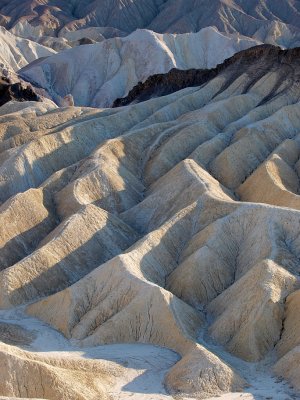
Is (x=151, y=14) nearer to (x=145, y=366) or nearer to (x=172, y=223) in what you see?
(x=172, y=223)

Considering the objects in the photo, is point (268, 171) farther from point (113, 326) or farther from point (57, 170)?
point (113, 326)

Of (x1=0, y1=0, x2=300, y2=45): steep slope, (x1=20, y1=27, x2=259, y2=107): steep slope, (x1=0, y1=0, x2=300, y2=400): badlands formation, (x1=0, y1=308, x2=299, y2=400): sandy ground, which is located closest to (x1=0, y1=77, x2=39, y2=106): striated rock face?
(x1=0, y1=0, x2=300, y2=400): badlands formation

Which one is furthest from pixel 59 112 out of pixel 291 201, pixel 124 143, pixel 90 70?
pixel 90 70

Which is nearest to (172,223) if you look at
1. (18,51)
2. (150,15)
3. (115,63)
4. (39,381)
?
(39,381)

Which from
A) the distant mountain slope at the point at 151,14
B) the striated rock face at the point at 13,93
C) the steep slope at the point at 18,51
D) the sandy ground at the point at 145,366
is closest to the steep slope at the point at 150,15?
the distant mountain slope at the point at 151,14

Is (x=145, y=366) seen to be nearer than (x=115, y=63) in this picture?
Yes

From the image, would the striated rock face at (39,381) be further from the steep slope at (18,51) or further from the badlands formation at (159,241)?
the steep slope at (18,51)

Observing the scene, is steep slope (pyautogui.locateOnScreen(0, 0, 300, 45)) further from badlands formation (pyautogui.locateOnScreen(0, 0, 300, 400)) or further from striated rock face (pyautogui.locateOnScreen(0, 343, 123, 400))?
striated rock face (pyautogui.locateOnScreen(0, 343, 123, 400))
